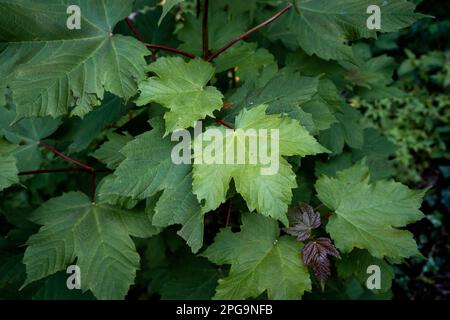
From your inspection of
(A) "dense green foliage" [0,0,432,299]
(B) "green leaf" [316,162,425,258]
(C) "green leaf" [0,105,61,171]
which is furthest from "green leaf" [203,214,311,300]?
(C) "green leaf" [0,105,61,171]

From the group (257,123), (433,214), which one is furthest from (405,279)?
(257,123)

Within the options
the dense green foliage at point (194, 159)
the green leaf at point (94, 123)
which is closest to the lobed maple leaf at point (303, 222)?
the dense green foliage at point (194, 159)

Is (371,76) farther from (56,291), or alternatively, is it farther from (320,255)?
(56,291)

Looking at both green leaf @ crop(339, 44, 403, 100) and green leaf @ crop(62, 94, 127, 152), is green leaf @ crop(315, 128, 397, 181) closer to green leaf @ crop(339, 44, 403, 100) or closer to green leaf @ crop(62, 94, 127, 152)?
green leaf @ crop(339, 44, 403, 100)

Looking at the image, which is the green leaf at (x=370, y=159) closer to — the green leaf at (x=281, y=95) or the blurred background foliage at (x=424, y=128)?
the green leaf at (x=281, y=95)

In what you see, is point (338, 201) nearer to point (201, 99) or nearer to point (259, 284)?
point (259, 284)
